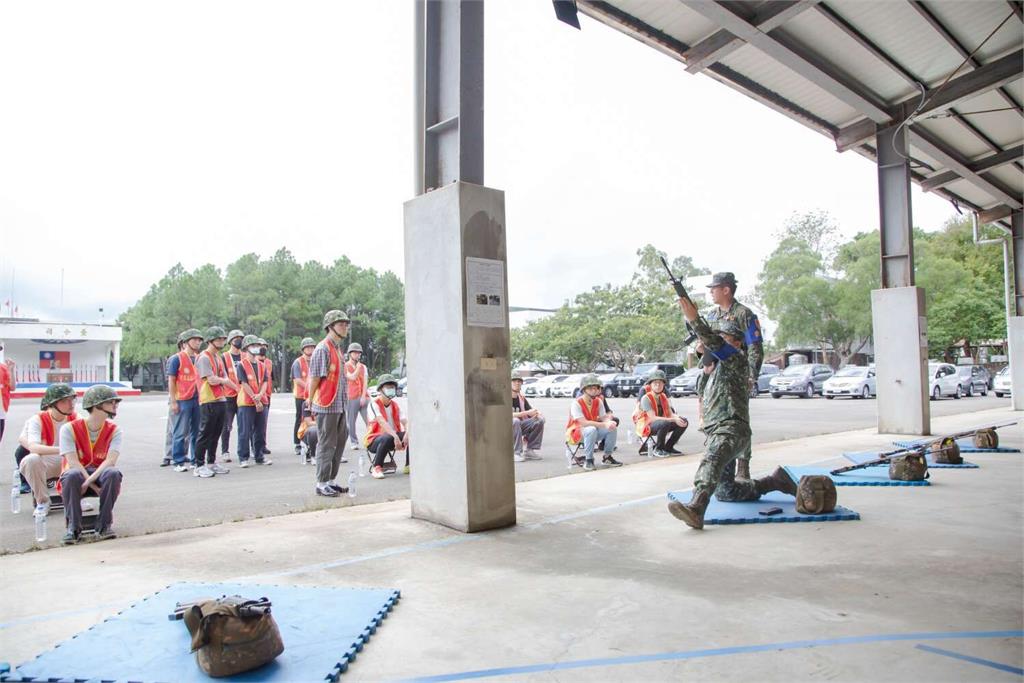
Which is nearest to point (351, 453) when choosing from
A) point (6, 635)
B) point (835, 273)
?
point (6, 635)

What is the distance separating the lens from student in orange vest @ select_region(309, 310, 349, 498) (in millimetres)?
6809

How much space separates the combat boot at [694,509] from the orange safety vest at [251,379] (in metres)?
6.89

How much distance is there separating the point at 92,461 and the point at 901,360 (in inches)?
464

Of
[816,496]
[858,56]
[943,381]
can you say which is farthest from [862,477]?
[943,381]

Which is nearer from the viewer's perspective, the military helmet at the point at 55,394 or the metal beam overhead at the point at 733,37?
the military helmet at the point at 55,394

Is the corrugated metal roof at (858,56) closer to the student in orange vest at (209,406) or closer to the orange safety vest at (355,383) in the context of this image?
the orange safety vest at (355,383)

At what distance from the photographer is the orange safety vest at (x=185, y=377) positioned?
870 cm

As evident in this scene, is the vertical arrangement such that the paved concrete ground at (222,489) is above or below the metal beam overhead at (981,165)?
below

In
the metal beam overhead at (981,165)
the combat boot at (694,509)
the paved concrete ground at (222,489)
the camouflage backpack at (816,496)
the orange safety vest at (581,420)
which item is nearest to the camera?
the combat boot at (694,509)

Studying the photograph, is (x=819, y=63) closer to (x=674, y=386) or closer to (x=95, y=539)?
(x=95, y=539)

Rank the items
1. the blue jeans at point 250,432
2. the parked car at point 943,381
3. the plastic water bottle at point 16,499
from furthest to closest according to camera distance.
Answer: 1. the parked car at point 943,381
2. the blue jeans at point 250,432
3. the plastic water bottle at point 16,499

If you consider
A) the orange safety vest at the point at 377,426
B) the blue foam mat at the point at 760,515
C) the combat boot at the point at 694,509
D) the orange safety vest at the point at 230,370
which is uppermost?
the orange safety vest at the point at 230,370

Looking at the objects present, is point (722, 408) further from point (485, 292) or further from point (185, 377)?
point (185, 377)

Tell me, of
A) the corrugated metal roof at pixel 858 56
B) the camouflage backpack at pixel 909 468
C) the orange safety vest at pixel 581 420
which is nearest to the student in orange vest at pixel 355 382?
the orange safety vest at pixel 581 420
